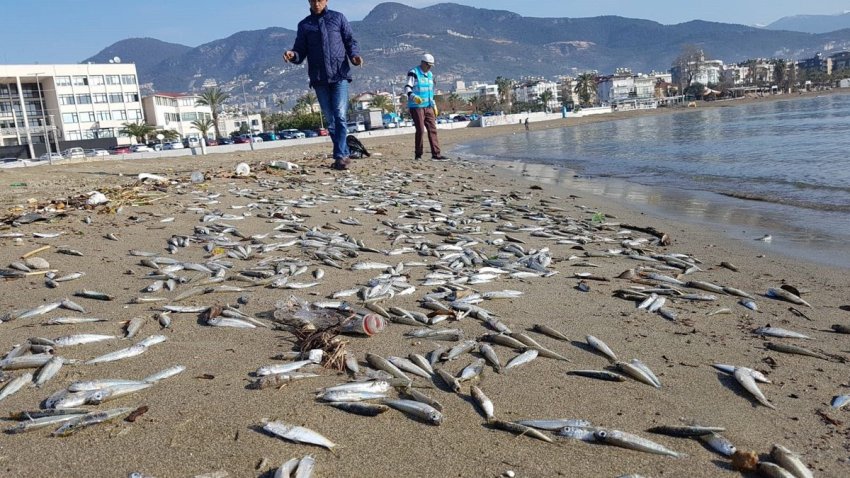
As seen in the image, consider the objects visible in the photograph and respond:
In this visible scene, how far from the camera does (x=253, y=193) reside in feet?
35.0

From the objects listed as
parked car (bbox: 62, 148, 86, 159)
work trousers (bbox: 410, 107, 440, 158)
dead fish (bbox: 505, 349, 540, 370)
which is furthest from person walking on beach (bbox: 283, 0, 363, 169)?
parked car (bbox: 62, 148, 86, 159)

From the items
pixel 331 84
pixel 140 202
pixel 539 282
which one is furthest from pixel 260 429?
pixel 331 84

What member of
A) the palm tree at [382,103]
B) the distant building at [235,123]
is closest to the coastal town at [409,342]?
the palm tree at [382,103]

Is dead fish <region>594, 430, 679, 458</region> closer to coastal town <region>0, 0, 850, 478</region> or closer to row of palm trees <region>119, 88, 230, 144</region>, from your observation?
coastal town <region>0, 0, 850, 478</region>

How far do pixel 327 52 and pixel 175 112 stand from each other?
120m

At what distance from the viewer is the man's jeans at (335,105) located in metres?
12.5

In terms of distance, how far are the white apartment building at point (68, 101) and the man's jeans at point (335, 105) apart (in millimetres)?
94116

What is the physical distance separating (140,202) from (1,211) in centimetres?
183

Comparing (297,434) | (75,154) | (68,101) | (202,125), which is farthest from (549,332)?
(68,101)

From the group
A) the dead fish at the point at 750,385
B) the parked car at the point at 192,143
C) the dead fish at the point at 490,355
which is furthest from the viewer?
the parked car at the point at 192,143

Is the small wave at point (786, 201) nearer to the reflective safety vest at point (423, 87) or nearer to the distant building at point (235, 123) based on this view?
the reflective safety vest at point (423, 87)

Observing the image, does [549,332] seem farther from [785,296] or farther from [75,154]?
[75,154]

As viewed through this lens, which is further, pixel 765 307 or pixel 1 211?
pixel 1 211

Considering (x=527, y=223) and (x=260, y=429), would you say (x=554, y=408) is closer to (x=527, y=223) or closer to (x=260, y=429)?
(x=260, y=429)
